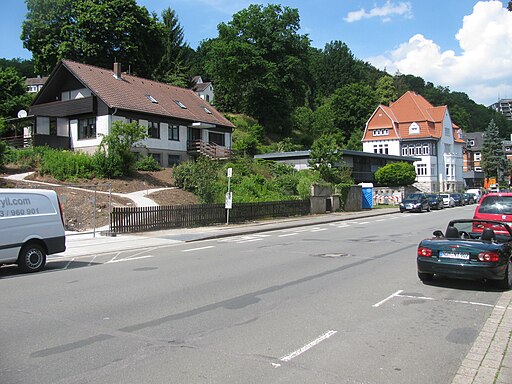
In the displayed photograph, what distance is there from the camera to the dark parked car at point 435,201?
46.5 meters

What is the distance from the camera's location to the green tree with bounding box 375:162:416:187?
55969mm

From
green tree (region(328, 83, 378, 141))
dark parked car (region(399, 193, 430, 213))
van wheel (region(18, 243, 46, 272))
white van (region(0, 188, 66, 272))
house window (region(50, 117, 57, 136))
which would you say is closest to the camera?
white van (region(0, 188, 66, 272))

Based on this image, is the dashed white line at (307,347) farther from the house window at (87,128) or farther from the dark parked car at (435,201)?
the dark parked car at (435,201)

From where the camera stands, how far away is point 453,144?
84.9m

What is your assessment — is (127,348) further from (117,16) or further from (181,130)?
(117,16)

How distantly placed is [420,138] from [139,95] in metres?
49.2

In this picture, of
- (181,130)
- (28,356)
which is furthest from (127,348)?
(181,130)

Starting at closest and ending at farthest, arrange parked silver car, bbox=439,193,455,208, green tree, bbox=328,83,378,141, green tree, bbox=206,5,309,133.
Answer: parked silver car, bbox=439,193,455,208
green tree, bbox=206,5,309,133
green tree, bbox=328,83,378,141

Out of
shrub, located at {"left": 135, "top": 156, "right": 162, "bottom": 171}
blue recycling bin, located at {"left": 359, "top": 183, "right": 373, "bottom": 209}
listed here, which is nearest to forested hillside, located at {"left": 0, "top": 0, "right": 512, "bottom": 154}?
shrub, located at {"left": 135, "top": 156, "right": 162, "bottom": 171}

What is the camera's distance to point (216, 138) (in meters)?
49.2

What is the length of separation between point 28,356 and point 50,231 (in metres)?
7.73

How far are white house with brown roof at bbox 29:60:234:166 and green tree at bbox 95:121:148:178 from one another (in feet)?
18.4

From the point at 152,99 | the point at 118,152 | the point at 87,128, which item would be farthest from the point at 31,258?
the point at 152,99

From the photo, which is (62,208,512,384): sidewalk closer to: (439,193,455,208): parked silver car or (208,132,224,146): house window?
(439,193,455,208): parked silver car
